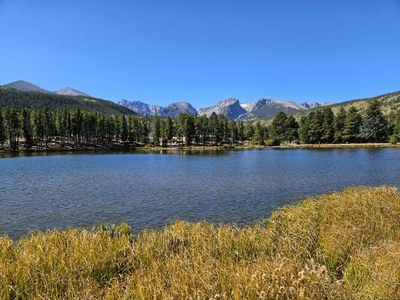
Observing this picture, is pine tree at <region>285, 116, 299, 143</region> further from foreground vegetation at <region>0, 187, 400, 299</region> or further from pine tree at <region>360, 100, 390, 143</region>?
foreground vegetation at <region>0, 187, 400, 299</region>

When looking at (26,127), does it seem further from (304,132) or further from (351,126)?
(351,126)

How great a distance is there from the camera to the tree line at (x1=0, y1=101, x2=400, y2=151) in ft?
493

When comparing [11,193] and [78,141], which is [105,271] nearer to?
[11,193]

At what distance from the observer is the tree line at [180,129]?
493ft

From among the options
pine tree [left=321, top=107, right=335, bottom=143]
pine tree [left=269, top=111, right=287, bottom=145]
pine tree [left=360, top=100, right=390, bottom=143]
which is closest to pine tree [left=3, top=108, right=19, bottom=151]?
pine tree [left=269, top=111, right=287, bottom=145]

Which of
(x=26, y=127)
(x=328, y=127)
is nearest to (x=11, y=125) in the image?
(x=26, y=127)

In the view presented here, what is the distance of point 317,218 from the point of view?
15820 mm

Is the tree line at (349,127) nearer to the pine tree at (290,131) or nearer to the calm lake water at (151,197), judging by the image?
the pine tree at (290,131)

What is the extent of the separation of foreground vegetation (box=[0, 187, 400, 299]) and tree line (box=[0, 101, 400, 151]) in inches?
5859

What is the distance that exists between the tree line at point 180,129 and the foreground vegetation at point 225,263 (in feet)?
488

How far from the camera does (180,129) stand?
18125 cm

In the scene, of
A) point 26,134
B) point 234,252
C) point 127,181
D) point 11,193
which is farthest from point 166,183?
point 26,134

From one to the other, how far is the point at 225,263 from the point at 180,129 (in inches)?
6811

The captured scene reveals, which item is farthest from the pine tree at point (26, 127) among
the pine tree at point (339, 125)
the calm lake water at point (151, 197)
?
the pine tree at point (339, 125)
